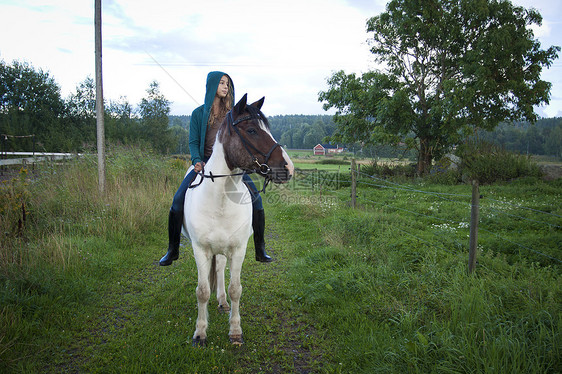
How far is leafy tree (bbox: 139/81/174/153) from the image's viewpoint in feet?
155

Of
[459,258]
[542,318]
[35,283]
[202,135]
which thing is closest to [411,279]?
[459,258]

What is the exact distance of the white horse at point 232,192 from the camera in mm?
2719

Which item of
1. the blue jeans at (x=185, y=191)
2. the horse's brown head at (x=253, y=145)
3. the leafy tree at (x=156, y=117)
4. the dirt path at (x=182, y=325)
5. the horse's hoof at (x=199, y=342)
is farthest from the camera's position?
the leafy tree at (x=156, y=117)

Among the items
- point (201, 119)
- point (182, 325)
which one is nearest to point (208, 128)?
point (201, 119)

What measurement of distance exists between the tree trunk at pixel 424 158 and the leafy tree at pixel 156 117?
130ft

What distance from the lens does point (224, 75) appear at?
12.0ft

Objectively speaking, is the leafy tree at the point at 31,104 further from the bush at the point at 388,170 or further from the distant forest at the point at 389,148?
the bush at the point at 388,170

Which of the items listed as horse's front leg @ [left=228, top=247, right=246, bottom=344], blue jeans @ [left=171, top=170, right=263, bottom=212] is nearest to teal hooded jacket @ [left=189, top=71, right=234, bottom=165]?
blue jeans @ [left=171, top=170, right=263, bottom=212]

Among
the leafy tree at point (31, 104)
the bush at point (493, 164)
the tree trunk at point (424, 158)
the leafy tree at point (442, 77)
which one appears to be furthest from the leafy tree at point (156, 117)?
the bush at point (493, 164)

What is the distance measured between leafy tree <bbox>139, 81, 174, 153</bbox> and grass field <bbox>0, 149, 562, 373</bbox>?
43385 mm

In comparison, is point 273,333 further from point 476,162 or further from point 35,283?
point 476,162

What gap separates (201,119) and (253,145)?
4.34ft

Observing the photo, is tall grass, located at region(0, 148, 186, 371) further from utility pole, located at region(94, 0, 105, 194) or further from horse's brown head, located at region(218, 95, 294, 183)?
horse's brown head, located at region(218, 95, 294, 183)

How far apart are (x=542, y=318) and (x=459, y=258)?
1.90 meters
